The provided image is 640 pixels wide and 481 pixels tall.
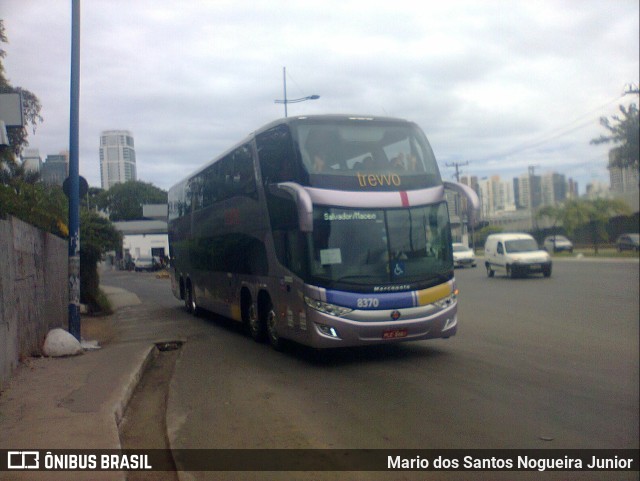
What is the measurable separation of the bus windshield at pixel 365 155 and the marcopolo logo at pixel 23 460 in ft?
18.4

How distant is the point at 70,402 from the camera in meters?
7.63

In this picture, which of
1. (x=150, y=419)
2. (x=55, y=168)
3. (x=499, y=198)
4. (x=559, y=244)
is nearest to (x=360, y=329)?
(x=150, y=419)

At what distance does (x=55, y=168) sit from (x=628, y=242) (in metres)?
40.3

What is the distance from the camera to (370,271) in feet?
32.3

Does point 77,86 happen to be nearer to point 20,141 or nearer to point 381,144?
point 20,141

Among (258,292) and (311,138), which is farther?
(258,292)

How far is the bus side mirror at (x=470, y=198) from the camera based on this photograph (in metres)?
10.7

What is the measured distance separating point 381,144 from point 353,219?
1.50 m

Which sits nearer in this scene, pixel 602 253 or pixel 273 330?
pixel 273 330

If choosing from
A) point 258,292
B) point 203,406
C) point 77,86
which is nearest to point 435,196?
point 258,292

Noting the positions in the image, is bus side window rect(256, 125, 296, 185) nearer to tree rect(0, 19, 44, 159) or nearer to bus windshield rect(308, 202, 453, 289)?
bus windshield rect(308, 202, 453, 289)

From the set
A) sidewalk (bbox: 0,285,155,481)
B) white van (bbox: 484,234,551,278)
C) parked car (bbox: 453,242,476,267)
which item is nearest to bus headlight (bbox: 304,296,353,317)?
sidewalk (bbox: 0,285,155,481)

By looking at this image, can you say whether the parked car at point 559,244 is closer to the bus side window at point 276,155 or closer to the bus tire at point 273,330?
the bus tire at point 273,330

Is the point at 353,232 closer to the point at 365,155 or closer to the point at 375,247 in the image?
the point at 375,247
